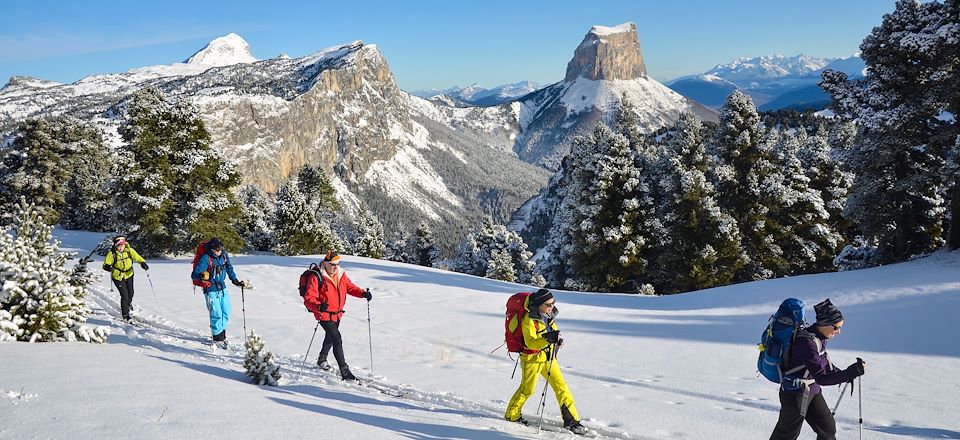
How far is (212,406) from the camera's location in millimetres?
5246

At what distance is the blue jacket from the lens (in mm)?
9609

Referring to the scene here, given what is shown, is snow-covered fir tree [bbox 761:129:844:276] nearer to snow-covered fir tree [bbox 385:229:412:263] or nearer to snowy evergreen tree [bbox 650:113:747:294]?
snowy evergreen tree [bbox 650:113:747:294]

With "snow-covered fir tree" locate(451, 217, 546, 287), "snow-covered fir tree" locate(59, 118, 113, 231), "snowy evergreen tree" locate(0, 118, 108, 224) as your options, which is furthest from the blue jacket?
"snow-covered fir tree" locate(451, 217, 546, 287)

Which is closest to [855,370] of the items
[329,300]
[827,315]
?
[827,315]

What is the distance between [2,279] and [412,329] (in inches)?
303

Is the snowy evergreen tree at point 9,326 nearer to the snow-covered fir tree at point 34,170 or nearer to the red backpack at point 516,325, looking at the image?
the red backpack at point 516,325

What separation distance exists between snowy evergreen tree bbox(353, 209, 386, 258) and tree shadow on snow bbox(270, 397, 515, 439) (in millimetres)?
50664

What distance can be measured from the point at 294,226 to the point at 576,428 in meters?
40.5

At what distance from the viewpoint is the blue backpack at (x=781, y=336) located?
4648 mm

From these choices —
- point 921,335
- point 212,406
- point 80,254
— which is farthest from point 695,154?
point 80,254

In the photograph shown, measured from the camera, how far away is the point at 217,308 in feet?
32.1

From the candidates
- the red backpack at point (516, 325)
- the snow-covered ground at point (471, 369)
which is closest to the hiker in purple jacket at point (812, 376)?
the snow-covered ground at point (471, 369)

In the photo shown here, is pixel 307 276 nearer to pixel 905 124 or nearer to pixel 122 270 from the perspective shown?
pixel 122 270

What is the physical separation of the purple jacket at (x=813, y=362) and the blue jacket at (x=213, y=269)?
29.4 ft
